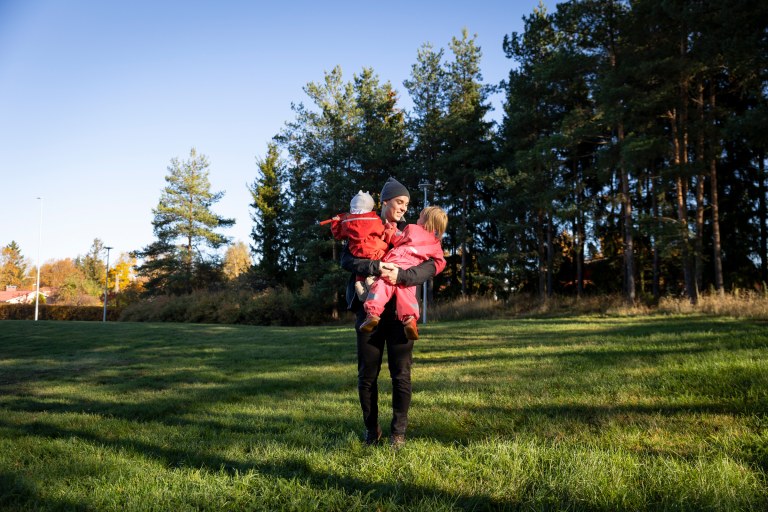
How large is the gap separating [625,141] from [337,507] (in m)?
19.7

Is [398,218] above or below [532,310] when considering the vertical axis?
above

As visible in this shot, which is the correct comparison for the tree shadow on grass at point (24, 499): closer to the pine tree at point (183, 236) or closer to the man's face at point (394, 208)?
the man's face at point (394, 208)

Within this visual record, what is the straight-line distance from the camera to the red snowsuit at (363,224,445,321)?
3469 millimetres

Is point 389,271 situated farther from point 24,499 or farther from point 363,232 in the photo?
point 24,499

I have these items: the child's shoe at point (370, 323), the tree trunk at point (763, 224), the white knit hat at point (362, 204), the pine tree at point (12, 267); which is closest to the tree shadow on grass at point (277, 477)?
the child's shoe at point (370, 323)

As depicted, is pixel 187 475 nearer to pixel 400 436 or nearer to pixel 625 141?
pixel 400 436

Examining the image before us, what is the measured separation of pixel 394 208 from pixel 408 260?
481mm

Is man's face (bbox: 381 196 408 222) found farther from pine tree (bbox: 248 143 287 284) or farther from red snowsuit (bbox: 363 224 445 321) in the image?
pine tree (bbox: 248 143 287 284)

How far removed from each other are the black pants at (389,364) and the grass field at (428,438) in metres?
0.26

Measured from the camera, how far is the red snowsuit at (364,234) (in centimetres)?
365

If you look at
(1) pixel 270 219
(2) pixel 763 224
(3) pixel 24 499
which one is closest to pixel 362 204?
(3) pixel 24 499

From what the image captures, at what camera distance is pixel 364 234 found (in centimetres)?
366

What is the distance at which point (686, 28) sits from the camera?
1744 centimetres

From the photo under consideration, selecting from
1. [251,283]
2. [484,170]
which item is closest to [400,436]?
[484,170]
